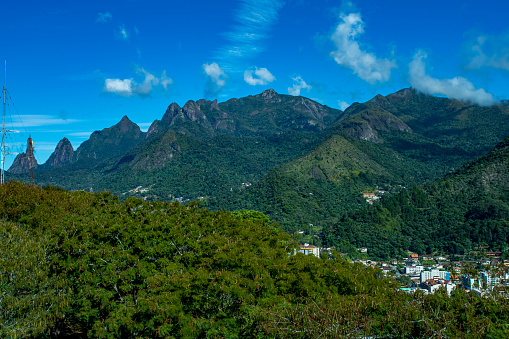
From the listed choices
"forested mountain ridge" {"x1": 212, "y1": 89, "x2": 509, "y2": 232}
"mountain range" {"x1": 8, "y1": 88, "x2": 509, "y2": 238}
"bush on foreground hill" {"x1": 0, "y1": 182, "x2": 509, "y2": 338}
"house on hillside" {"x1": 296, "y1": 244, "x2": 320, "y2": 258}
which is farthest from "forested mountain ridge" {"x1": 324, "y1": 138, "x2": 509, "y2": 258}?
"bush on foreground hill" {"x1": 0, "y1": 182, "x2": 509, "y2": 338}

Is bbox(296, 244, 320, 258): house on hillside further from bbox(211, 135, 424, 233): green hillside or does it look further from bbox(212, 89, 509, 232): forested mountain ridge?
bbox(211, 135, 424, 233): green hillside

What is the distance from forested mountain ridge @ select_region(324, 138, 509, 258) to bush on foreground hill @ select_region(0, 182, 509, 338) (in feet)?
164

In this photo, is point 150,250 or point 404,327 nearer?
point 404,327

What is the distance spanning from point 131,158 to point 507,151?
6506 inches

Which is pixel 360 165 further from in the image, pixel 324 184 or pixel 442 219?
pixel 442 219

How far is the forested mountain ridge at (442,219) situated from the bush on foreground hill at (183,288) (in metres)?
49.8

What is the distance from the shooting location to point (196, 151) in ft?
561

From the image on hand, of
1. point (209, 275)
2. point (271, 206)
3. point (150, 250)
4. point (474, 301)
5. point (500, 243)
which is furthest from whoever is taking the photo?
point (271, 206)

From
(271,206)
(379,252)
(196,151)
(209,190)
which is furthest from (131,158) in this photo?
(379,252)

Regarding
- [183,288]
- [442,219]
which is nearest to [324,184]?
[442,219]

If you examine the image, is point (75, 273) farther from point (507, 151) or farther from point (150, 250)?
point (507, 151)

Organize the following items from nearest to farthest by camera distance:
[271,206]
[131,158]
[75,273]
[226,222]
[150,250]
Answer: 1. [75,273]
2. [150,250]
3. [226,222]
4. [271,206]
5. [131,158]

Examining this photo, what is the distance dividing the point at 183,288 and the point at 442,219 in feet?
234

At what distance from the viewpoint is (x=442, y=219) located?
68312 millimetres
